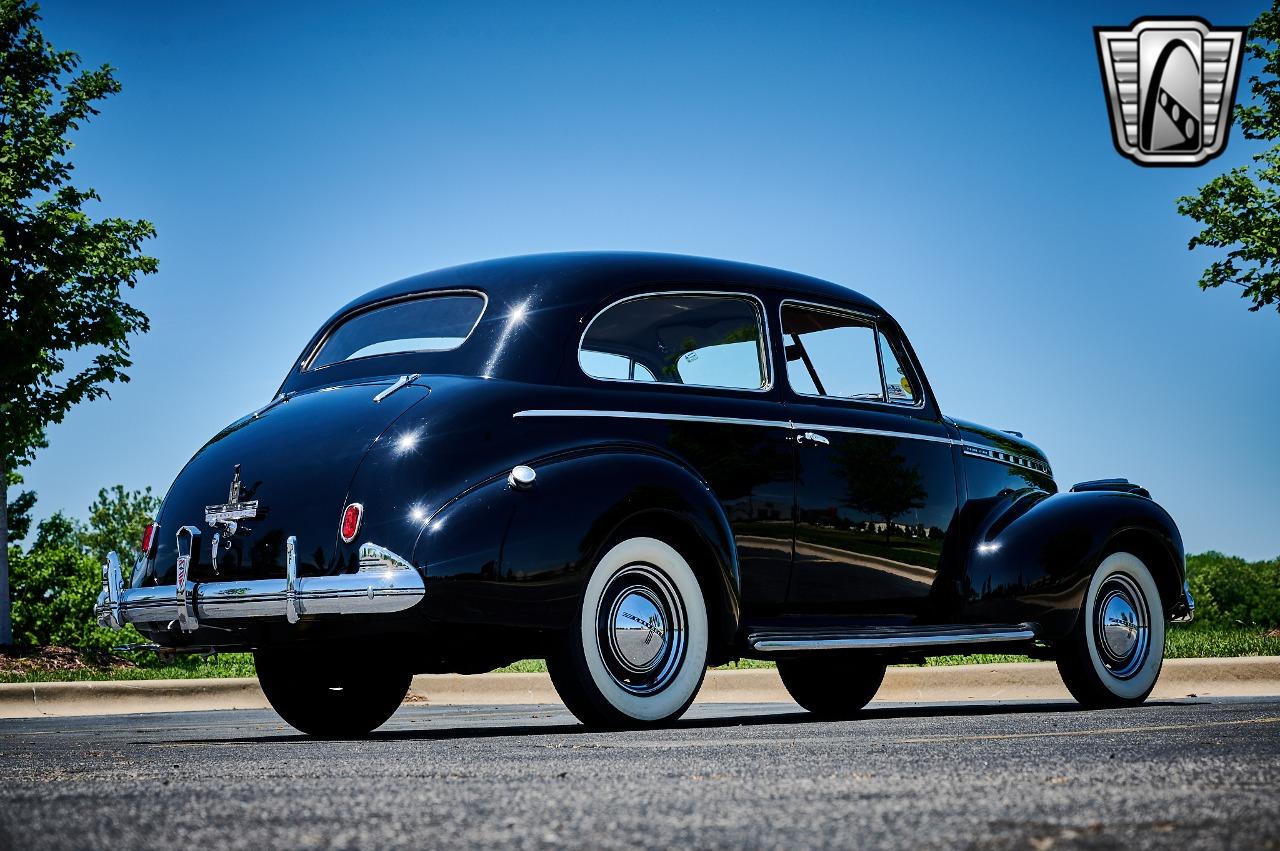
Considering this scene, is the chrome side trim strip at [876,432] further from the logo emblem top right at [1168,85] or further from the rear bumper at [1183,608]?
the logo emblem top right at [1168,85]

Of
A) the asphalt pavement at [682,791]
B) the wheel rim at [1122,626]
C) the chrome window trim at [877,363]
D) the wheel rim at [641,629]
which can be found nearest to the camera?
the asphalt pavement at [682,791]

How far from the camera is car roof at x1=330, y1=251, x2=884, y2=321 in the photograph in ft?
21.2

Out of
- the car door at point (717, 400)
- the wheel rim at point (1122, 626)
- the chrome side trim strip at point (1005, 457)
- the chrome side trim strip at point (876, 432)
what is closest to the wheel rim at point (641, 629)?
the car door at point (717, 400)

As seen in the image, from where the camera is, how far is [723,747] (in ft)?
15.4

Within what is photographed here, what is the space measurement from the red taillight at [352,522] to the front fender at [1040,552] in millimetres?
3367

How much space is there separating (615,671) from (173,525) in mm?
1956

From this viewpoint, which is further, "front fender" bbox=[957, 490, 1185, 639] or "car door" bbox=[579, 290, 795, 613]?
"front fender" bbox=[957, 490, 1185, 639]

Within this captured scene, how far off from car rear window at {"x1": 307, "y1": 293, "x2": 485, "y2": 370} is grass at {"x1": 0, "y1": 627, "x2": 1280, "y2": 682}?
7042 millimetres

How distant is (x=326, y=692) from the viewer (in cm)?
690

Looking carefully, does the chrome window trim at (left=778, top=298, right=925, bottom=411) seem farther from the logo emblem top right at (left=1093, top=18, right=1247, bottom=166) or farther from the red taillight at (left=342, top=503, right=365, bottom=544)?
the logo emblem top right at (left=1093, top=18, right=1247, bottom=166)

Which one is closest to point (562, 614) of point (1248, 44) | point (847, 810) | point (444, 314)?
point (444, 314)

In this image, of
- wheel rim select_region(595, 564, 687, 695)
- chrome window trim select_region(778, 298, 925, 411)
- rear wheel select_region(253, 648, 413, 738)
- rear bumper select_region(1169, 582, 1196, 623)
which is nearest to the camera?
wheel rim select_region(595, 564, 687, 695)

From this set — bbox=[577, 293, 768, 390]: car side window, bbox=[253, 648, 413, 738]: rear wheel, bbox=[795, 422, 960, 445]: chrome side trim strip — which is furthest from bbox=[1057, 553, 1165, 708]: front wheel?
bbox=[253, 648, 413, 738]: rear wheel

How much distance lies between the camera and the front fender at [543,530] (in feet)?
17.7
